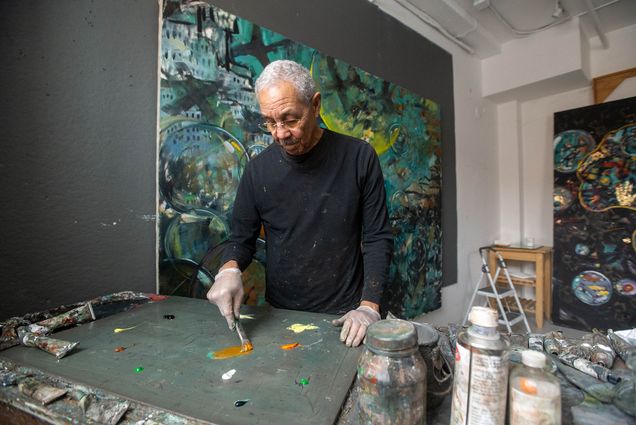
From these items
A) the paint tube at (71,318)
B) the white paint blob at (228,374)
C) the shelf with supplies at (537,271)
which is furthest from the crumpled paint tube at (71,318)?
the shelf with supplies at (537,271)

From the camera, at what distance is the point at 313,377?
67 cm

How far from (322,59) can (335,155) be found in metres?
1.07

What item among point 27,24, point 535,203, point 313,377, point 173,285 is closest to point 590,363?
point 313,377

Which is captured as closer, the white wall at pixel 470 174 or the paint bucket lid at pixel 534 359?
the paint bucket lid at pixel 534 359

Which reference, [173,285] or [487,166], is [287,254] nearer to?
[173,285]

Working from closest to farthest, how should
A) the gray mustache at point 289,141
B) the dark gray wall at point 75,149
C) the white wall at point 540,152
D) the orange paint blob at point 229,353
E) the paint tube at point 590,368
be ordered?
the paint tube at point 590,368 → the orange paint blob at point 229,353 → the dark gray wall at point 75,149 → the gray mustache at point 289,141 → the white wall at point 540,152

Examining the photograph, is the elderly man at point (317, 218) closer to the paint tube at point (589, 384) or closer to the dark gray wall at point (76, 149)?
the dark gray wall at point (76, 149)

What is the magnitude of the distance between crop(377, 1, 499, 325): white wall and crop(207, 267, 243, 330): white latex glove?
2.47m

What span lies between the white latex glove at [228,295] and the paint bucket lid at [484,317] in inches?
27.3

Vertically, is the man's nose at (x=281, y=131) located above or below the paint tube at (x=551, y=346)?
above

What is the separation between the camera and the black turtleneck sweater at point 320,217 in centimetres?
133

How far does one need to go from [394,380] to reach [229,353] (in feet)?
1.61

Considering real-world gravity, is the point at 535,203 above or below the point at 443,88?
below

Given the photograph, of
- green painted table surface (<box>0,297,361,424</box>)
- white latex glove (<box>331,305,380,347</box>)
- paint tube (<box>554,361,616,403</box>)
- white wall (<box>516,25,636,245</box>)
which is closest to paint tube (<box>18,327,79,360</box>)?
green painted table surface (<box>0,297,361,424</box>)
